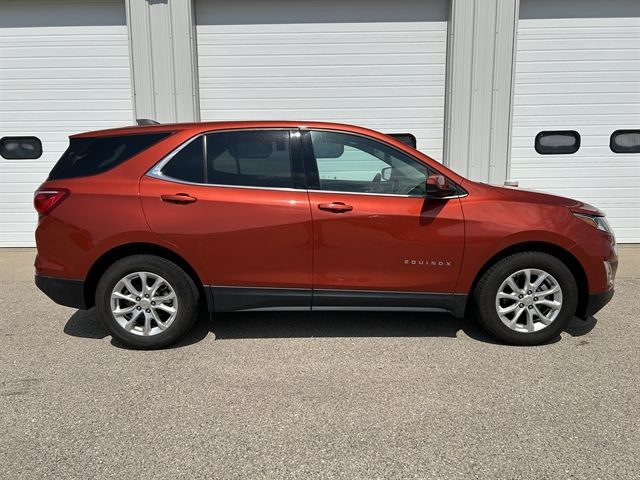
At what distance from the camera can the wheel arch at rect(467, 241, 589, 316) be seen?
12.3 ft

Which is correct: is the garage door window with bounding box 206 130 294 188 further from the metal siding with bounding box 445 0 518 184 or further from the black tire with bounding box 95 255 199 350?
the metal siding with bounding box 445 0 518 184

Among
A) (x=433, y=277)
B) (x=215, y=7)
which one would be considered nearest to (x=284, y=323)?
(x=433, y=277)

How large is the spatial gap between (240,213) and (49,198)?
1449 mm

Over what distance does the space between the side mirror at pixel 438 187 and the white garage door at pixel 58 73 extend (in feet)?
17.4

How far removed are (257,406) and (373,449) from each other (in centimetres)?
79

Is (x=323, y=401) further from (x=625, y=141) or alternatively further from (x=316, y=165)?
(x=625, y=141)

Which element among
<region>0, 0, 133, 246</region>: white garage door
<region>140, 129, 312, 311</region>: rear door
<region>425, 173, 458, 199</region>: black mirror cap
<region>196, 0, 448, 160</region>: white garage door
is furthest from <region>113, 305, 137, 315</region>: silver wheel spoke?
<region>0, 0, 133, 246</region>: white garage door

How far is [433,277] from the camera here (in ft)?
12.3

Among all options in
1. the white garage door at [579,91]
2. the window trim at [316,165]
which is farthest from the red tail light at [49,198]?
the white garage door at [579,91]

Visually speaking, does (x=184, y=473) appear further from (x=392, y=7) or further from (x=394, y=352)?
(x=392, y=7)

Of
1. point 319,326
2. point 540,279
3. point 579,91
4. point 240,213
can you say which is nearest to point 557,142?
point 579,91

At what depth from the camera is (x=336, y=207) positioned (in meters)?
3.64

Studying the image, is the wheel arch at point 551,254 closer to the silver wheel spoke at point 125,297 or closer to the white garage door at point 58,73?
the silver wheel spoke at point 125,297

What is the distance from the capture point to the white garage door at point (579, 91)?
698cm
